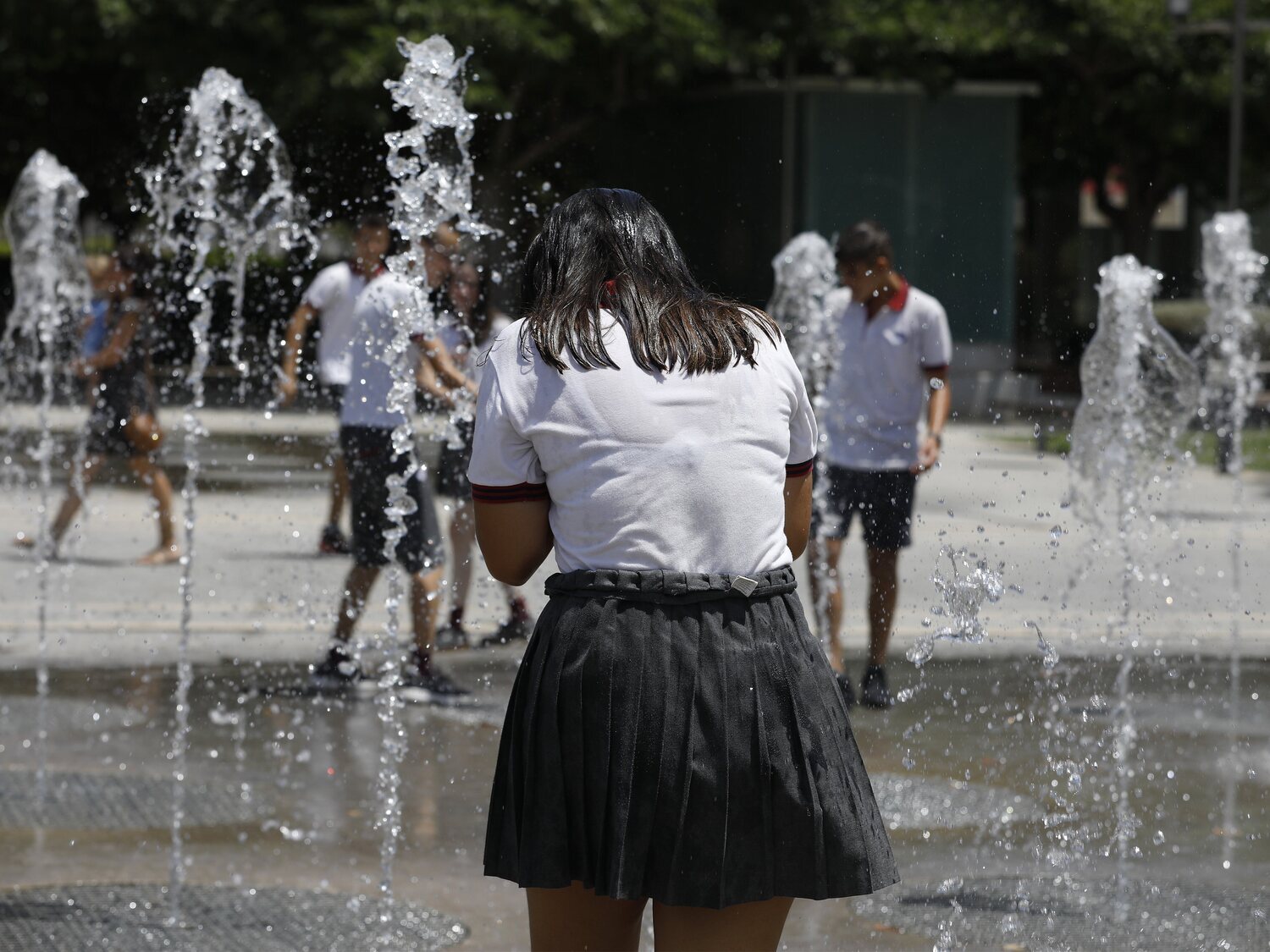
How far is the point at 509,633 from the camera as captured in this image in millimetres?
6785

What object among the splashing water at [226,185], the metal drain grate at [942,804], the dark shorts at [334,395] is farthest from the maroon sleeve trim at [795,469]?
the dark shorts at [334,395]

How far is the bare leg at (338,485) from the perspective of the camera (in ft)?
20.9

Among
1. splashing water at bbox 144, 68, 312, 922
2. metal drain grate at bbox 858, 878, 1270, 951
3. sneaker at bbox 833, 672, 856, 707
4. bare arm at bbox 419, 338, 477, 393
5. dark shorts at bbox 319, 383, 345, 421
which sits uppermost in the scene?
splashing water at bbox 144, 68, 312, 922

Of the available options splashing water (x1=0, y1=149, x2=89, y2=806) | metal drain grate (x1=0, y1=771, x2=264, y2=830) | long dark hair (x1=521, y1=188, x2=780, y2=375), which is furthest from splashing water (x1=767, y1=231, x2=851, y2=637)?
splashing water (x1=0, y1=149, x2=89, y2=806)

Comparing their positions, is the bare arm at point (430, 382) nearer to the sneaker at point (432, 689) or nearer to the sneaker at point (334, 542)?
the sneaker at point (432, 689)

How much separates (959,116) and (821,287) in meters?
11.7

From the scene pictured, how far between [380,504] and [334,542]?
63.8 inches

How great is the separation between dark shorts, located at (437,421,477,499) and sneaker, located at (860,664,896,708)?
1472 mm

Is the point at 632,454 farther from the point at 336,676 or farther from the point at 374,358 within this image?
the point at 336,676

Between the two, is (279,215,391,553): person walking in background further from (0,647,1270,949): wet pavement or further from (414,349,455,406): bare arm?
(0,647,1270,949): wet pavement

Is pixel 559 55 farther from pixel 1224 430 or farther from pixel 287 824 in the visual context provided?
pixel 287 824

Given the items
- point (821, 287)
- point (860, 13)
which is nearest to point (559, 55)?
point (860, 13)

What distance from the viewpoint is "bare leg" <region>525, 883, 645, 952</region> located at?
8.36 feet

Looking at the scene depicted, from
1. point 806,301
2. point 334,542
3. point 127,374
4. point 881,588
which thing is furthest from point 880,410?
point 127,374
